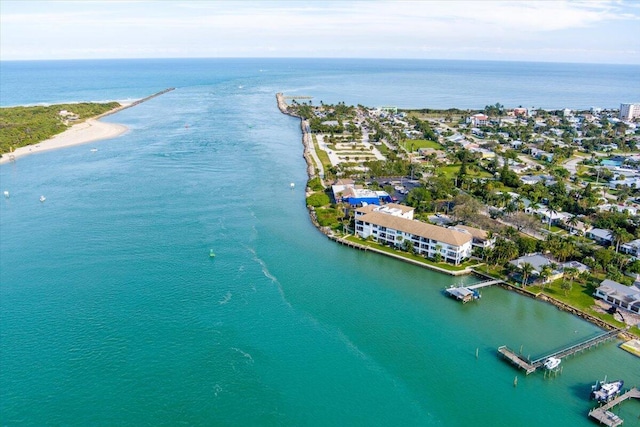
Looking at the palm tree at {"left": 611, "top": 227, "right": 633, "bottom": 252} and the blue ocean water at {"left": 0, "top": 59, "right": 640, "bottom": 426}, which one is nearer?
the blue ocean water at {"left": 0, "top": 59, "right": 640, "bottom": 426}

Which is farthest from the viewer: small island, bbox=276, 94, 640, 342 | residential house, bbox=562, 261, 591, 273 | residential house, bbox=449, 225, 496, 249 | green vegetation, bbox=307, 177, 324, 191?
green vegetation, bbox=307, 177, 324, 191

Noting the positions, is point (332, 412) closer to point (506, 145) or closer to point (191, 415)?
point (191, 415)

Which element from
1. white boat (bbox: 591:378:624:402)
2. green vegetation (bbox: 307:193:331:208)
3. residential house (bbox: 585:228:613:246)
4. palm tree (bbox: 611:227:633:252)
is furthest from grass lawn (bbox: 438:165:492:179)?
white boat (bbox: 591:378:624:402)

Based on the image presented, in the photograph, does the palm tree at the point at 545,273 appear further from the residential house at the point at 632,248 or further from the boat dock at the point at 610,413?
the boat dock at the point at 610,413

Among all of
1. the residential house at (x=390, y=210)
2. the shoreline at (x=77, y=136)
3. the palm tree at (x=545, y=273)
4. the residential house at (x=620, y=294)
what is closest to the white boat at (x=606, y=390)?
the residential house at (x=620, y=294)

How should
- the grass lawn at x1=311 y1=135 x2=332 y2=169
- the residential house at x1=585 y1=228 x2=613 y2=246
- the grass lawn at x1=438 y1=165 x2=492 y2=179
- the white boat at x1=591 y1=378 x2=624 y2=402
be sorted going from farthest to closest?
the grass lawn at x1=311 y1=135 x2=332 y2=169, the grass lawn at x1=438 y1=165 x2=492 y2=179, the residential house at x1=585 y1=228 x2=613 y2=246, the white boat at x1=591 y1=378 x2=624 y2=402

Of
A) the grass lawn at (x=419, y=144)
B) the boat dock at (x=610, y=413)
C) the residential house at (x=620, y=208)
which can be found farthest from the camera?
the grass lawn at (x=419, y=144)

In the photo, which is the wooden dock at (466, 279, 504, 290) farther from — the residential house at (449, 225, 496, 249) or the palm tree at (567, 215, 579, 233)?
the palm tree at (567, 215, 579, 233)

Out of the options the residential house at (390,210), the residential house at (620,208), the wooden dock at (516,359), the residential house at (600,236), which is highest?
the residential house at (390,210)

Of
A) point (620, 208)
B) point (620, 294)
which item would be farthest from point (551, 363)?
A: point (620, 208)
